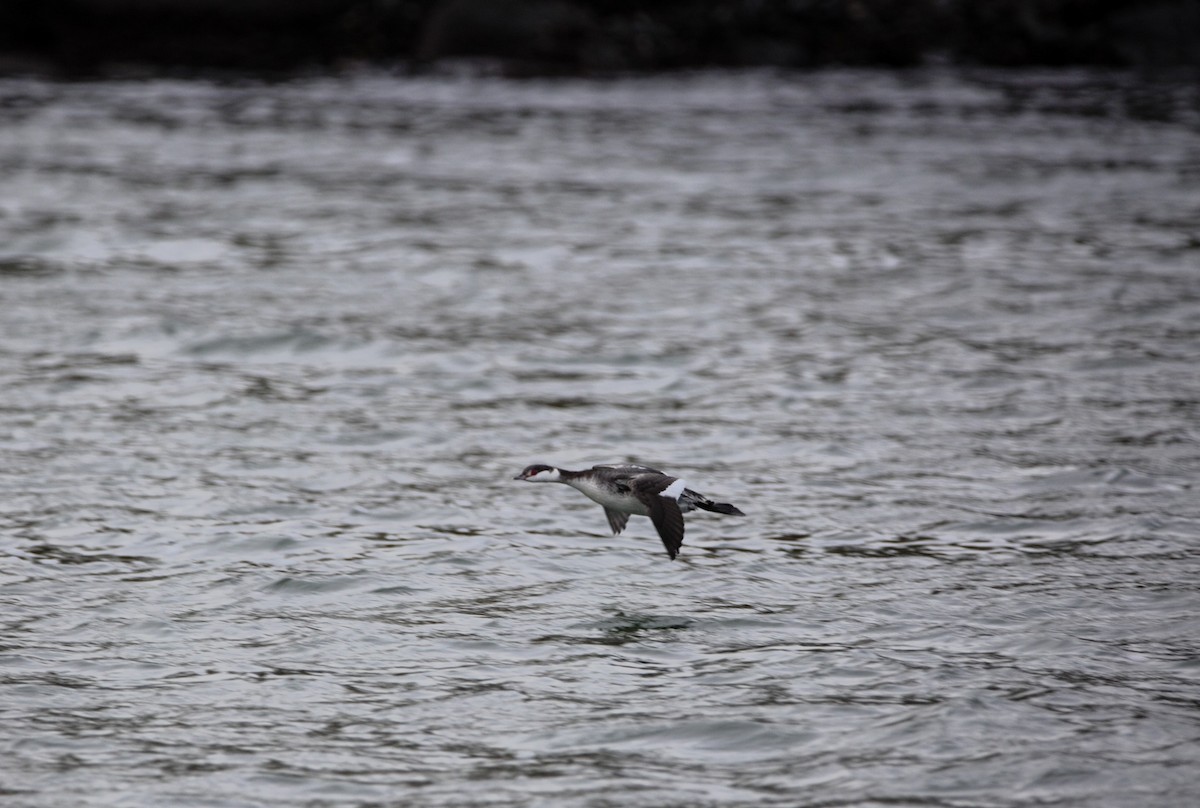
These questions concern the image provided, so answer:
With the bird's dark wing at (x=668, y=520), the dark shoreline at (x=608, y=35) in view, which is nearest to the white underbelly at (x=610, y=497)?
the bird's dark wing at (x=668, y=520)

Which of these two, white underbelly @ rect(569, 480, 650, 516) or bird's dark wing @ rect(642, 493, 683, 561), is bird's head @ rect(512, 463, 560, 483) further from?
bird's dark wing @ rect(642, 493, 683, 561)

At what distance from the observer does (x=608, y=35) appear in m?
32.7

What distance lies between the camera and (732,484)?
34.1 feet

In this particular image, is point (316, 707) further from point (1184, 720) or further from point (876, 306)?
point (876, 306)

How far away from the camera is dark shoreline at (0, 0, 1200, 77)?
3222cm

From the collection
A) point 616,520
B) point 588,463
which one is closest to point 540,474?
point 616,520

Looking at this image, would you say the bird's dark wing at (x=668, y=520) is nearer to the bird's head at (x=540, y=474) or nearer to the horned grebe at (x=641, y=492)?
the horned grebe at (x=641, y=492)

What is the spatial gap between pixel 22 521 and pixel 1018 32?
26848 millimetres

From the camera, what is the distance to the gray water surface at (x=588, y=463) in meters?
6.70

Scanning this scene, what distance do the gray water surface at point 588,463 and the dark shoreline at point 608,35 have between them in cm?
1049

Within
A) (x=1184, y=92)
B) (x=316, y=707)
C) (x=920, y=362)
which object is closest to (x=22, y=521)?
(x=316, y=707)

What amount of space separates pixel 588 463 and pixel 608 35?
2320 centimetres

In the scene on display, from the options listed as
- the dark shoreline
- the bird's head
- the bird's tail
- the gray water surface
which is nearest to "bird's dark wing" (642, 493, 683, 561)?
the bird's tail

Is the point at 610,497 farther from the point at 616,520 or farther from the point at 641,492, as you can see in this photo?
the point at 616,520
